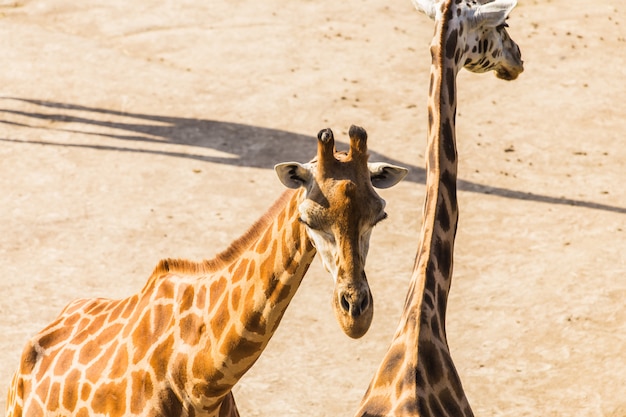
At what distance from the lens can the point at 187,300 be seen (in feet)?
21.7

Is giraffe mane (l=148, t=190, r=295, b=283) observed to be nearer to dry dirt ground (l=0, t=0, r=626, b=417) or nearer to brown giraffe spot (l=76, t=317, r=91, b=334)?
brown giraffe spot (l=76, t=317, r=91, b=334)

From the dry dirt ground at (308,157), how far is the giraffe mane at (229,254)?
292 centimetres

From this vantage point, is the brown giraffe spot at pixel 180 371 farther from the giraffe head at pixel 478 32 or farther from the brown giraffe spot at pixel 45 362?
the giraffe head at pixel 478 32

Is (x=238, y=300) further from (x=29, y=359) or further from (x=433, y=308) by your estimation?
(x=29, y=359)

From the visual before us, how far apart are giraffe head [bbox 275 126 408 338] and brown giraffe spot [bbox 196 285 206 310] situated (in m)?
1.14

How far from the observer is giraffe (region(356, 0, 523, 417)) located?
5855mm

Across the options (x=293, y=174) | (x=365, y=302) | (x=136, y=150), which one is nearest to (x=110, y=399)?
(x=293, y=174)

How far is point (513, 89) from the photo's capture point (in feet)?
54.2

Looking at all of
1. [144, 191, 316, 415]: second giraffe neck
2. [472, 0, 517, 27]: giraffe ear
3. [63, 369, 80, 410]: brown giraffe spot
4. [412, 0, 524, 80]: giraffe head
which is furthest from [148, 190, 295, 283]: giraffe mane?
[472, 0, 517, 27]: giraffe ear

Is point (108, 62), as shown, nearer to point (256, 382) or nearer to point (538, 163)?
point (538, 163)

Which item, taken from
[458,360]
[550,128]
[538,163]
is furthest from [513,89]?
[458,360]

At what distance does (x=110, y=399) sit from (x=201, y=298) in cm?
90

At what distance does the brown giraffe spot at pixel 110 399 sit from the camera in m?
6.67

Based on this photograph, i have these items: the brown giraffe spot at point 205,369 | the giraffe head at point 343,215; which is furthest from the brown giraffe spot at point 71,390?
the giraffe head at point 343,215
